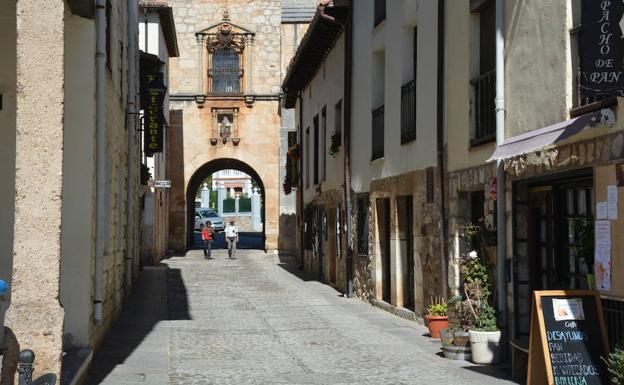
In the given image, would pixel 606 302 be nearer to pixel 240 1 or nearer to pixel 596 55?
pixel 596 55

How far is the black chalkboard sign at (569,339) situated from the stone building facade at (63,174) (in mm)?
3833

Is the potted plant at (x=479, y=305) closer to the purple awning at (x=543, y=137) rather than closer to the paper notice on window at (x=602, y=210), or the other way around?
the purple awning at (x=543, y=137)

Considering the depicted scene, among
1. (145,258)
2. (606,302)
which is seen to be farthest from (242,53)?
(606,302)

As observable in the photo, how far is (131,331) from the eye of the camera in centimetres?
1300

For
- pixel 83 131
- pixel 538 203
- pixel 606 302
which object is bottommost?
pixel 606 302

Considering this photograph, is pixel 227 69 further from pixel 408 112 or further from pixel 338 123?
pixel 408 112

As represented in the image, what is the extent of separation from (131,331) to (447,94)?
17.7 feet

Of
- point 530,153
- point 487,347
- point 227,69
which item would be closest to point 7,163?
point 487,347

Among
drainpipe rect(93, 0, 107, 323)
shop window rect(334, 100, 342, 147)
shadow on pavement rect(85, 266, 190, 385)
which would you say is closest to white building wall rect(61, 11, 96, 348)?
drainpipe rect(93, 0, 107, 323)

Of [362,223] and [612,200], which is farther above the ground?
[612,200]

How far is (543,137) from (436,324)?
14.3 feet

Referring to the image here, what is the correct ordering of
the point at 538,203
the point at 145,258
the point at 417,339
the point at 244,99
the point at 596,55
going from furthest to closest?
the point at 244,99
the point at 145,258
the point at 417,339
the point at 538,203
the point at 596,55

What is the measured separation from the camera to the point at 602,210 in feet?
25.5

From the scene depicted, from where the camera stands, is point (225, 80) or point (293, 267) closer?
point (293, 267)
